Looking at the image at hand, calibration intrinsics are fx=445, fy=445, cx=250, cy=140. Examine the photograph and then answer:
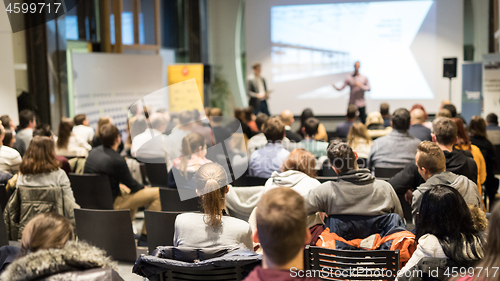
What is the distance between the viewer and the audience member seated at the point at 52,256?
1.57 meters

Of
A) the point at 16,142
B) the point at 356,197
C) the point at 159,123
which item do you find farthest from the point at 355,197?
the point at 16,142

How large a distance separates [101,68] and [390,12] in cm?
646

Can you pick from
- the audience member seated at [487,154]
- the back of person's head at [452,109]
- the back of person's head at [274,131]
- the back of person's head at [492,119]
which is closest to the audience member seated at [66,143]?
the back of person's head at [274,131]

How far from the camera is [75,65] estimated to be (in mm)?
7590

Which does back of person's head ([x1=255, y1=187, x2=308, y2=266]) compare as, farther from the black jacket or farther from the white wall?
Answer: the white wall

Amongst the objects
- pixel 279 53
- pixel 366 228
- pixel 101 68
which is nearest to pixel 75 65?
pixel 101 68

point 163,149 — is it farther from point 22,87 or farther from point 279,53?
point 279,53

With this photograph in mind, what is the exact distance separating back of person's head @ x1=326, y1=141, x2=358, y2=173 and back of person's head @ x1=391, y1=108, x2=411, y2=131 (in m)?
1.57

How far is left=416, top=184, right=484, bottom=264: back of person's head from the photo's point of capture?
6.29 feet

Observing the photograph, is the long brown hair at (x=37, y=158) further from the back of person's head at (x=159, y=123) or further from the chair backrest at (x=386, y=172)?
the chair backrest at (x=386, y=172)

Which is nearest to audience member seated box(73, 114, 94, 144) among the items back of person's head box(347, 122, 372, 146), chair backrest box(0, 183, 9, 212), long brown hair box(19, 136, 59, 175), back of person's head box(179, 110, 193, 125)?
back of person's head box(179, 110, 193, 125)

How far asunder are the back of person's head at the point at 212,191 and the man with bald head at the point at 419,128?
3.28 metres

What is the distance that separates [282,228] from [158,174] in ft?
12.7

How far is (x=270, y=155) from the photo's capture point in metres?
4.43
